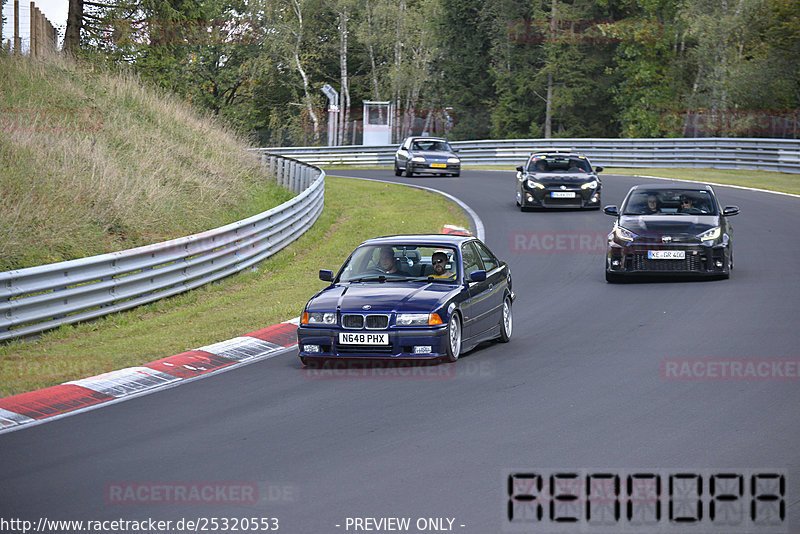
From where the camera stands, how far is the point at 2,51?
28406 mm

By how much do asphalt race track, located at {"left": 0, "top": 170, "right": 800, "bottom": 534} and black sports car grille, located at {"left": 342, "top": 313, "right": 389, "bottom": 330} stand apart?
51 centimetres

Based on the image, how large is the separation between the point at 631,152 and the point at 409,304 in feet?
124

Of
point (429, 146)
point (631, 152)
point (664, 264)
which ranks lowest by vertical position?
point (664, 264)

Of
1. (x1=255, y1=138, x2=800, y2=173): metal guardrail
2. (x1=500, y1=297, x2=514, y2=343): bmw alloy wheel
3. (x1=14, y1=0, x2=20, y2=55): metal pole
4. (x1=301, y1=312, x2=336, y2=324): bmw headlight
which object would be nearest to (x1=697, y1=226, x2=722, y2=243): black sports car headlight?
(x1=500, y1=297, x2=514, y2=343): bmw alloy wheel

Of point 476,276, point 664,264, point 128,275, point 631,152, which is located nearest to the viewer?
point 476,276

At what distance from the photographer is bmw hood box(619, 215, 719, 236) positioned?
1709 cm

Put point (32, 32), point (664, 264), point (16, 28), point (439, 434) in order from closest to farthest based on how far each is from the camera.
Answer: point (439, 434) → point (664, 264) → point (16, 28) → point (32, 32)

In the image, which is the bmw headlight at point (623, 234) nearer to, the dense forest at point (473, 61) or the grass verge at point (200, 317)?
the grass verge at point (200, 317)

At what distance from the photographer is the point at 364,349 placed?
1087cm

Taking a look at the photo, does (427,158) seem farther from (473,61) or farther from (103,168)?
(473,61)

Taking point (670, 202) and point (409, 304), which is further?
point (670, 202)

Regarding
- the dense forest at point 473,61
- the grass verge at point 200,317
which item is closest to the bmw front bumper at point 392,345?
the grass verge at point 200,317

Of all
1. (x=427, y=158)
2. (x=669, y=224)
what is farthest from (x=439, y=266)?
(x=427, y=158)

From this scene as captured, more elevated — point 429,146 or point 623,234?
point 429,146
